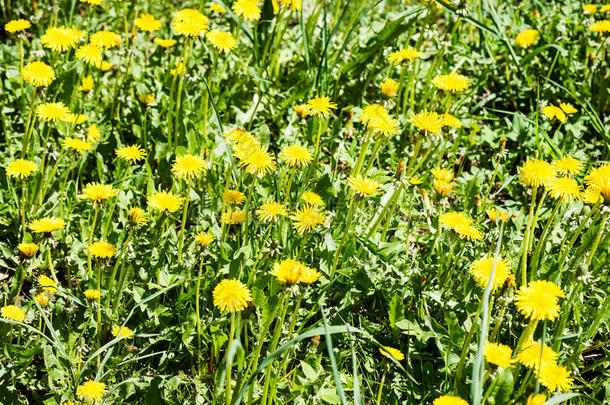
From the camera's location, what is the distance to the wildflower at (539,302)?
6.06 feet

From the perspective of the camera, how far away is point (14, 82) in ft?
10.4

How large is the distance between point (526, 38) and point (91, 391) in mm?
2977

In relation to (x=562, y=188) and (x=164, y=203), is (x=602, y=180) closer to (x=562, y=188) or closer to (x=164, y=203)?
(x=562, y=188)

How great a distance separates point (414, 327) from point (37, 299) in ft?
4.21

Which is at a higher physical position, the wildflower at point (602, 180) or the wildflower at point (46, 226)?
the wildflower at point (602, 180)

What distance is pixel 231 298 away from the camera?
1812 mm

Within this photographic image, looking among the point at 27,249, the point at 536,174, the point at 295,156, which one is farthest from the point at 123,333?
the point at 536,174

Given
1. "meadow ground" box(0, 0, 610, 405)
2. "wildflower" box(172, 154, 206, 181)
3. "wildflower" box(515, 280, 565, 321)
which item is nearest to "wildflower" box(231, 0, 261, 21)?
"meadow ground" box(0, 0, 610, 405)

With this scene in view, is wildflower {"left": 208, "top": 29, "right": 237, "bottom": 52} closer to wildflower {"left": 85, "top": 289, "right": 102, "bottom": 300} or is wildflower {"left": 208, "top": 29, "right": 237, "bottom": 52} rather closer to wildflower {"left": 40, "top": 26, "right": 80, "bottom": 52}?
wildflower {"left": 40, "top": 26, "right": 80, "bottom": 52}

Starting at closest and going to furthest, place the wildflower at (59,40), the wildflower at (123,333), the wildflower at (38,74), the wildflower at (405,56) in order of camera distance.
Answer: the wildflower at (123,333)
the wildflower at (38,74)
the wildflower at (59,40)
the wildflower at (405,56)

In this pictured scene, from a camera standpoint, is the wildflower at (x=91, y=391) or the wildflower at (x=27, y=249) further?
the wildflower at (x=27, y=249)

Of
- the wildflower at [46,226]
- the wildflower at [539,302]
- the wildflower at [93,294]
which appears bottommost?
the wildflower at [93,294]

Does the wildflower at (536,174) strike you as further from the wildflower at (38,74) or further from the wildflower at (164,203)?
the wildflower at (38,74)

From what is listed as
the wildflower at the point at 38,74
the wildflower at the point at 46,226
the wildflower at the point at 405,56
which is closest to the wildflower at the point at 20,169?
the wildflower at the point at 46,226
